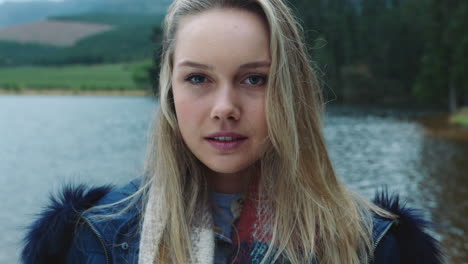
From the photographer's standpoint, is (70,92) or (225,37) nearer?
(225,37)

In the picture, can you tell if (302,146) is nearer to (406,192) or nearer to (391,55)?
(406,192)

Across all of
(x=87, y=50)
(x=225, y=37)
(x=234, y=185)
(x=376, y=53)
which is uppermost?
(x=87, y=50)

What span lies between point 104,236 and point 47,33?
131674 mm

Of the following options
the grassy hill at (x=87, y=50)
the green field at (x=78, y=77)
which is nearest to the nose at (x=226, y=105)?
the green field at (x=78, y=77)

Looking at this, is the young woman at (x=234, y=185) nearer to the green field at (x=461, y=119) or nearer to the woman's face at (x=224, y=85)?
the woman's face at (x=224, y=85)

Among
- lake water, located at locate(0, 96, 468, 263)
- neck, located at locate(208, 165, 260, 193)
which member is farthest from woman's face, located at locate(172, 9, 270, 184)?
lake water, located at locate(0, 96, 468, 263)

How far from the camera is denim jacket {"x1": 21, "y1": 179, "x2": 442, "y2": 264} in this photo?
1.82 metres

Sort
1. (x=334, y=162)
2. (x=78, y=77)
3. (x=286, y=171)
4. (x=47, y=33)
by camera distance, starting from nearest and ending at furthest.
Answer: (x=286, y=171)
(x=334, y=162)
(x=78, y=77)
(x=47, y=33)

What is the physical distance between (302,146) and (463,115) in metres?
35.0

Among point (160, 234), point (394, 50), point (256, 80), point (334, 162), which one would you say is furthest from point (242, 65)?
point (394, 50)

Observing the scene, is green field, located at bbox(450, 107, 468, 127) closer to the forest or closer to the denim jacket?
the forest

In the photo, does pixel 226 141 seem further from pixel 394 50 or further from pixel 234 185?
pixel 394 50

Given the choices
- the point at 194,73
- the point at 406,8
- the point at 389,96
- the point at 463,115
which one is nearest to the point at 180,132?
the point at 194,73

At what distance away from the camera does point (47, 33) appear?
405ft
